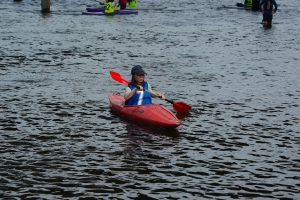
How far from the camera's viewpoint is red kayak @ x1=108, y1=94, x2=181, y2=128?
14.7m

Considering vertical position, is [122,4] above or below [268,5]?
below

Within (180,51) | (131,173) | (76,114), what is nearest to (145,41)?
(180,51)

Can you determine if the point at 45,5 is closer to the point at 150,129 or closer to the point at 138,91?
the point at 138,91

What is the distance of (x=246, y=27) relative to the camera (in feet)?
129

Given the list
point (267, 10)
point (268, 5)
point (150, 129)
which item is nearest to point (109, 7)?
point (267, 10)

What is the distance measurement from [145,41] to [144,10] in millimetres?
19844

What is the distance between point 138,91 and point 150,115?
2.82ft

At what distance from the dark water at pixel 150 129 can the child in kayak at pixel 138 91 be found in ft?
2.13

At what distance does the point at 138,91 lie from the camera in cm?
1556

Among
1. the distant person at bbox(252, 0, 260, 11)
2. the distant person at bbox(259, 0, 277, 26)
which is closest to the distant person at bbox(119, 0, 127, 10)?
the distant person at bbox(252, 0, 260, 11)

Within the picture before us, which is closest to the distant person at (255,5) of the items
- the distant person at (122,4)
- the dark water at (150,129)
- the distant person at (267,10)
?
the distant person at (122,4)

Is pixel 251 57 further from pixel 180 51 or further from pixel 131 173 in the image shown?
pixel 131 173

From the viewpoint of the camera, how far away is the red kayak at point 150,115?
1467 cm

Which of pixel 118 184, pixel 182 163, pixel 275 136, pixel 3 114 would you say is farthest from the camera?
pixel 3 114
